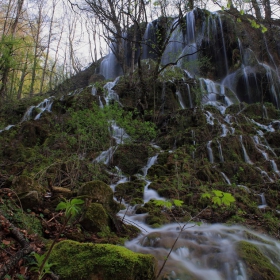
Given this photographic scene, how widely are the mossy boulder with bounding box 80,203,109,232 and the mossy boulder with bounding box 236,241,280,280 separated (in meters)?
2.07

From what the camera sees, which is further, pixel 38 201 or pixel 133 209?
pixel 133 209

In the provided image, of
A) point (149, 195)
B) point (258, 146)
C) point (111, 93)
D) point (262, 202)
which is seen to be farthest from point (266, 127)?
point (111, 93)

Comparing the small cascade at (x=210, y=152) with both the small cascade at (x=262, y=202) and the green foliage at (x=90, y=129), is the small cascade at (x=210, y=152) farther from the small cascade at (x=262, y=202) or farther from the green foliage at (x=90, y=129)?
the green foliage at (x=90, y=129)

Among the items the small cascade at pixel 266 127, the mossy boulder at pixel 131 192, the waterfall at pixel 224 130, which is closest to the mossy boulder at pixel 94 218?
the mossy boulder at pixel 131 192

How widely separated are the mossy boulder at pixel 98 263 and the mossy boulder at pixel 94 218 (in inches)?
38.7

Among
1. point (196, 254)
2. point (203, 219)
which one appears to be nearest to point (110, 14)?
point (203, 219)

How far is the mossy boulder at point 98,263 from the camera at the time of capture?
2258mm

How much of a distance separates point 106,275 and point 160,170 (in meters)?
5.68

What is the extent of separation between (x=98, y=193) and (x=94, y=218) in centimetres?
57

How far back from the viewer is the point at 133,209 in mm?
5371

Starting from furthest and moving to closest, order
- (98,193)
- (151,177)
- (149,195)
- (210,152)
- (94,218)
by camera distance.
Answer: (210,152) < (151,177) < (149,195) < (98,193) < (94,218)

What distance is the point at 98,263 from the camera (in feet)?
7.61

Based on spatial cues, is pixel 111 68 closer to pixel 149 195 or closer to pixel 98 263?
pixel 149 195

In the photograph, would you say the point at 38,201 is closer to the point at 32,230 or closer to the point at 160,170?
the point at 32,230
